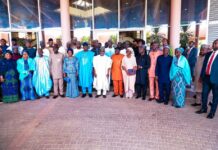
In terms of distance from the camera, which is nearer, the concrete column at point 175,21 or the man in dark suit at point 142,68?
the man in dark suit at point 142,68

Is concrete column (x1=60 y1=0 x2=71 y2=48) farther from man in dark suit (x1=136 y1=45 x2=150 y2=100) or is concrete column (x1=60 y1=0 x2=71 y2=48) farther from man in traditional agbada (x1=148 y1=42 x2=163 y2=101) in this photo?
man in traditional agbada (x1=148 y1=42 x2=163 y2=101)

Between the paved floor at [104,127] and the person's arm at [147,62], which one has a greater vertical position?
the person's arm at [147,62]

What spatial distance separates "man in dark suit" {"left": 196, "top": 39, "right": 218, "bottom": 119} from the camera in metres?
5.06

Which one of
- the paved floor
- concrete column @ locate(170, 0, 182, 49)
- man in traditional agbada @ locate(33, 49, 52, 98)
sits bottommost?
the paved floor

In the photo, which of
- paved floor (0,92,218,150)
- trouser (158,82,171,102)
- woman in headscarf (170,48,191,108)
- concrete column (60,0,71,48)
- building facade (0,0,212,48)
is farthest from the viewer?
building facade (0,0,212,48)

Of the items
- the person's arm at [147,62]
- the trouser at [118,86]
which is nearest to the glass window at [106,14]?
the trouser at [118,86]

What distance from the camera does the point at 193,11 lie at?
1063cm

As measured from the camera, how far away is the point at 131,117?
5332 millimetres

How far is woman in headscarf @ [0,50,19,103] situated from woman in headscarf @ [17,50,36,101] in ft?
0.58

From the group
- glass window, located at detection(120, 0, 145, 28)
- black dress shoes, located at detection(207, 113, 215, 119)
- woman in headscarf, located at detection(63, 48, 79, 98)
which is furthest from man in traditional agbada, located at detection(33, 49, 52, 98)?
glass window, located at detection(120, 0, 145, 28)

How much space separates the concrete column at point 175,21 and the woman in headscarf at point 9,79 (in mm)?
7048

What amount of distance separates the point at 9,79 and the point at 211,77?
5.78 meters

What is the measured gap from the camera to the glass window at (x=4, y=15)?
1108 centimetres

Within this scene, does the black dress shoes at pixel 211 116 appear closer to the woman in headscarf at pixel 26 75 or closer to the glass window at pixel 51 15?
the woman in headscarf at pixel 26 75
